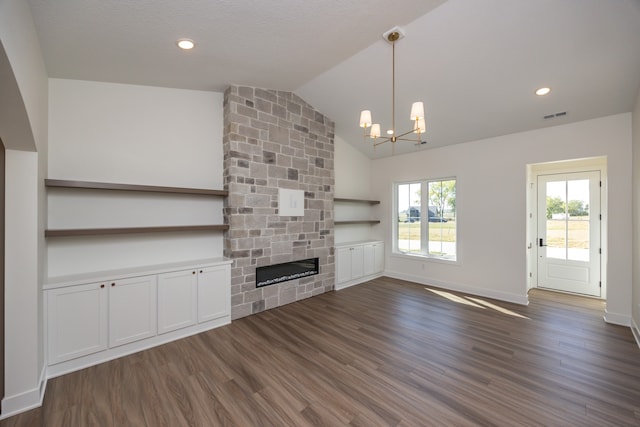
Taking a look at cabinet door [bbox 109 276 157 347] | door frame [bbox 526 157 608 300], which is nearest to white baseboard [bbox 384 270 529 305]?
door frame [bbox 526 157 608 300]

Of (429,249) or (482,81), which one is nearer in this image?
(482,81)

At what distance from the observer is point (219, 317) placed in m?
3.52

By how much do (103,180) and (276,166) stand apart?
7.19 feet

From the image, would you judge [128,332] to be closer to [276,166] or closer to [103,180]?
[103,180]

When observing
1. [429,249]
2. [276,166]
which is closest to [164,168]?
[276,166]

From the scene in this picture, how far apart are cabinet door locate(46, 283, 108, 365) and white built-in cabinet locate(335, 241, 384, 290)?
353 centimetres

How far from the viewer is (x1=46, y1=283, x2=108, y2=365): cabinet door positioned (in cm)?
244

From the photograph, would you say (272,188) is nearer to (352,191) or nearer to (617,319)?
(352,191)

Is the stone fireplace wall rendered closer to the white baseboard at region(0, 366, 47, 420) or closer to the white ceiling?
the white ceiling

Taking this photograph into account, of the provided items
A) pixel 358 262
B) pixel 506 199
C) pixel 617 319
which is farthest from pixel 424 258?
pixel 617 319

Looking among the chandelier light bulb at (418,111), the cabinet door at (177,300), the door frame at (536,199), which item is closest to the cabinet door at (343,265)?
the cabinet door at (177,300)

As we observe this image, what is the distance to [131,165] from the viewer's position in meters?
3.26

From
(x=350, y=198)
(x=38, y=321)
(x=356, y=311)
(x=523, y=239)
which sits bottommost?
(x=356, y=311)

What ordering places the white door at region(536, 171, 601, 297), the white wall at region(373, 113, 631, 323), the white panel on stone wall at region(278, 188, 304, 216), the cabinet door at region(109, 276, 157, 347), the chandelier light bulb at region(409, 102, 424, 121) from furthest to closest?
the white door at region(536, 171, 601, 297) → the white panel on stone wall at region(278, 188, 304, 216) → the white wall at region(373, 113, 631, 323) → the cabinet door at region(109, 276, 157, 347) → the chandelier light bulb at region(409, 102, 424, 121)
